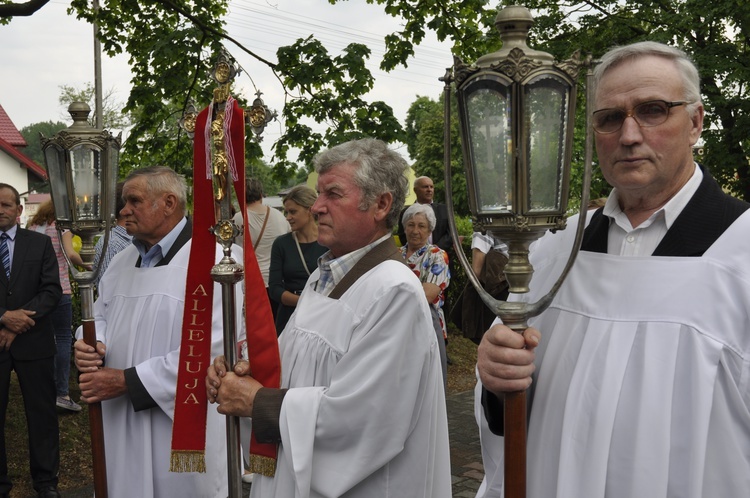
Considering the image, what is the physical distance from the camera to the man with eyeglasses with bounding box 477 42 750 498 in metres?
1.90

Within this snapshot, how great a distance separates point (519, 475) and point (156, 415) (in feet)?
7.52

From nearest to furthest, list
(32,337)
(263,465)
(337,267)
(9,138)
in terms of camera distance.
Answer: (263,465) → (337,267) → (32,337) → (9,138)

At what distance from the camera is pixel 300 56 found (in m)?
8.48

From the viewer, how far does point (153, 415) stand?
3658 mm

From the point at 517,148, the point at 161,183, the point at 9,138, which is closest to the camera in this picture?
the point at 517,148

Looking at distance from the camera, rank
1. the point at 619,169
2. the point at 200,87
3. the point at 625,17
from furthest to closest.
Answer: the point at 625,17 → the point at 200,87 → the point at 619,169

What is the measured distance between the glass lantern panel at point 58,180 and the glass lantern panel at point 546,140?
8.13 feet

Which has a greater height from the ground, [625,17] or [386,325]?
[625,17]

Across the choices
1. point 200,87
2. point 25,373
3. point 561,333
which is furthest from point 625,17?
point 561,333

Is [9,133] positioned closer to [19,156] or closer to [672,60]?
[19,156]

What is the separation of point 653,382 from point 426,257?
461cm

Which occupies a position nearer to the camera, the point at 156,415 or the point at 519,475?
the point at 519,475

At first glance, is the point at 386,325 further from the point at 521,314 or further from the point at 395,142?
the point at 395,142

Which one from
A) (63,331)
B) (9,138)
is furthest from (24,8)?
(9,138)
